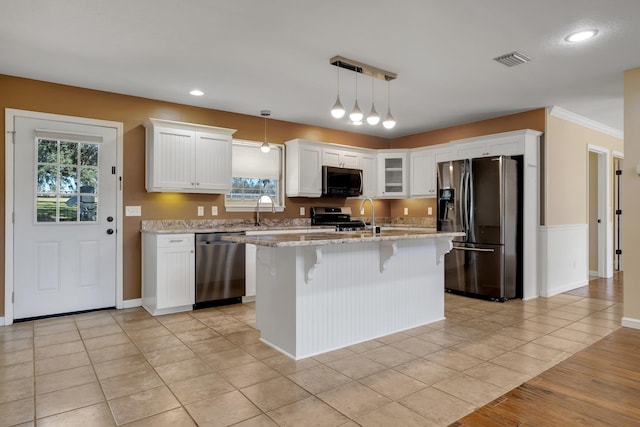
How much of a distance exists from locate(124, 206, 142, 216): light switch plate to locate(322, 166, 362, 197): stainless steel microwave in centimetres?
257

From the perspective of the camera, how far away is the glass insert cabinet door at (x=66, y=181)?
4.04 m

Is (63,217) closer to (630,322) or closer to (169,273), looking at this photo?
(169,273)

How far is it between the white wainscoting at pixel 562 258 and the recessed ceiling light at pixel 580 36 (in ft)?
8.89

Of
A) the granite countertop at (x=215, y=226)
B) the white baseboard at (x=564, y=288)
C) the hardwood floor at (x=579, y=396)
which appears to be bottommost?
the hardwood floor at (x=579, y=396)

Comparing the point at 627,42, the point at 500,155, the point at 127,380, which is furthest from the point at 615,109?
the point at 127,380

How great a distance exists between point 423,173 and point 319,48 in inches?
142

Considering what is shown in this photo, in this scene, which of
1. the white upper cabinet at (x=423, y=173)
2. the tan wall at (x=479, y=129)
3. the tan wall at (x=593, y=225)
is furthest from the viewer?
the tan wall at (x=593, y=225)

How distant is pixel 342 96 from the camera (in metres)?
4.62

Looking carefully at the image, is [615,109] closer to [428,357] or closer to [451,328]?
[451,328]

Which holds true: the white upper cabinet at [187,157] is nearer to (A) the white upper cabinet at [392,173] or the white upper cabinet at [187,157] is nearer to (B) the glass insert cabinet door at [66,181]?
(B) the glass insert cabinet door at [66,181]

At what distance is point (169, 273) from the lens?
4207 millimetres

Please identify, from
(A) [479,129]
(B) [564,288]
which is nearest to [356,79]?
(A) [479,129]

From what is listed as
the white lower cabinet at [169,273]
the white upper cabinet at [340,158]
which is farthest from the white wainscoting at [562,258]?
the white lower cabinet at [169,273]

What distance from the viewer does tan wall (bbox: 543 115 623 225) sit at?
16.8ft
